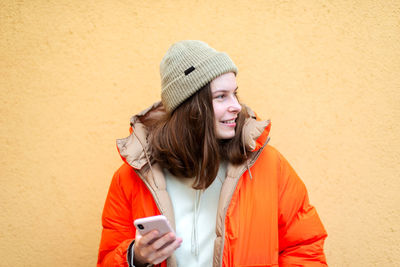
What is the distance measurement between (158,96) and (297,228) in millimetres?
905

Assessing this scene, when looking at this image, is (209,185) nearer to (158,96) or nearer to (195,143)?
(195,143)

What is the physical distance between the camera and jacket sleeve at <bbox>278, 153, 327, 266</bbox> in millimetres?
1076

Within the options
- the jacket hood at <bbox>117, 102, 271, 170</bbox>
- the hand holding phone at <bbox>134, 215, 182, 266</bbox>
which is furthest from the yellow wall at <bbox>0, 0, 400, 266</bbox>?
the hand holding phone at <bbox>134, 215, 182, 266</bbox>

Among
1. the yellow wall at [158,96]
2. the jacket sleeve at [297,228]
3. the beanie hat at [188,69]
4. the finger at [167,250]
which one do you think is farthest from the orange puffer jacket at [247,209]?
the yellow wall at [158,96]

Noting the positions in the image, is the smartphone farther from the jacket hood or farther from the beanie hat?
the beanie hat

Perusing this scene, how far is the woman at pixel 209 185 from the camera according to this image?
41.2 inches

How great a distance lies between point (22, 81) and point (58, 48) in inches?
10.1

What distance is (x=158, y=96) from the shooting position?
4.90 feet

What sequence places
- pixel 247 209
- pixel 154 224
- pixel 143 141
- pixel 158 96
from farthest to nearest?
pixel 158 96
pixel 143 141
pixel 247 209
pixel 154 224

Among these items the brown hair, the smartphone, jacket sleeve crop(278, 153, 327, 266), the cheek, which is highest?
the cheek

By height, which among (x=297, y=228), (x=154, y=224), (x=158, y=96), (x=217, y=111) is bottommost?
(x=297, y=228)

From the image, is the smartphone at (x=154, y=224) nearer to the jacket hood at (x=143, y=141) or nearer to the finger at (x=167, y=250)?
the finger at (x=167, y=250)

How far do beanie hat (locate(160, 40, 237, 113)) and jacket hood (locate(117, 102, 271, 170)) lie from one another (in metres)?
0.16

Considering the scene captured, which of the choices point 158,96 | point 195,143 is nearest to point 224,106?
point 195,143
